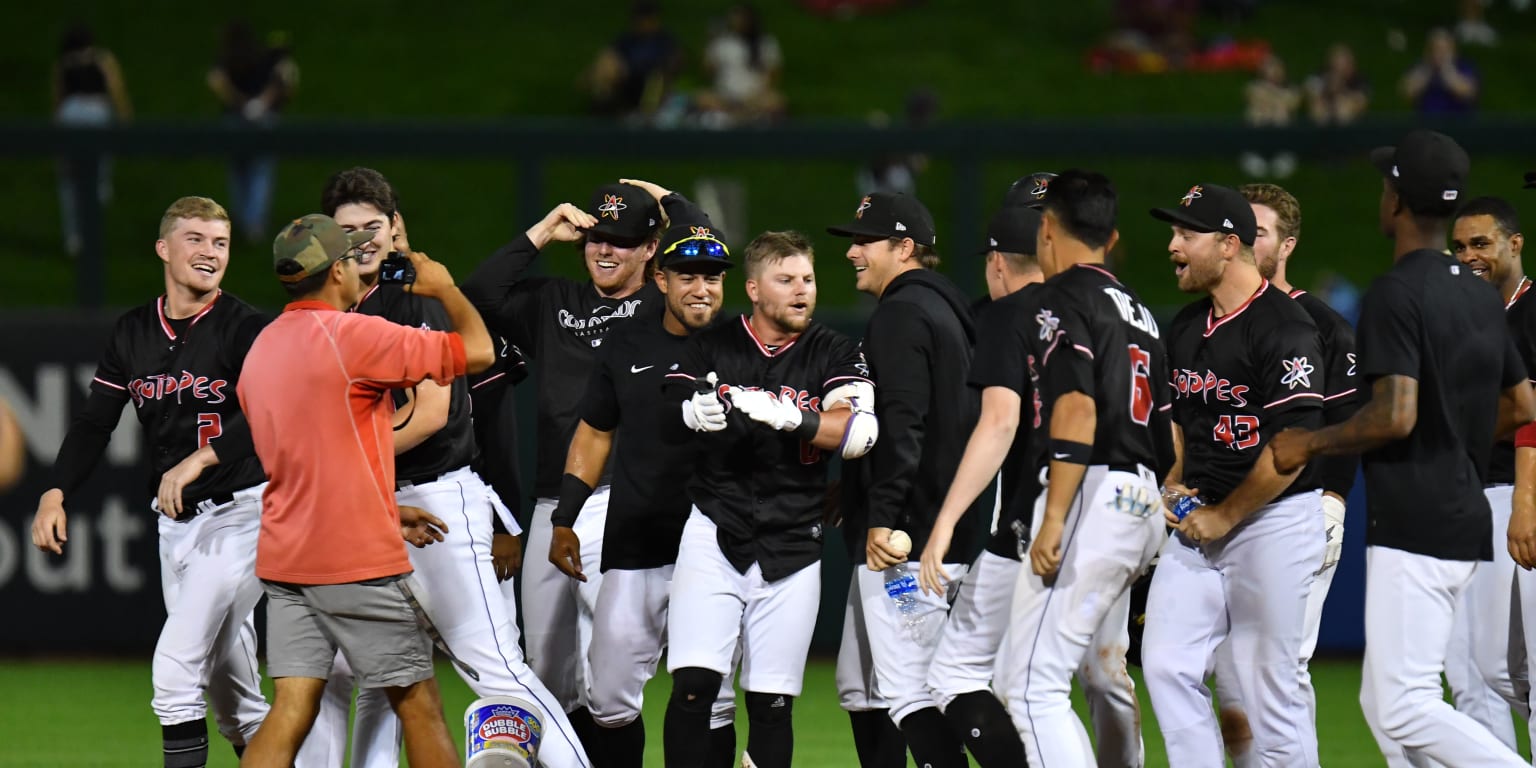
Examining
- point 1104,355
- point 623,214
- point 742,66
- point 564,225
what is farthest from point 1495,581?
point 742,66

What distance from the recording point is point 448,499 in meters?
6.31

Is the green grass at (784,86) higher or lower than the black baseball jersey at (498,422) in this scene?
higher

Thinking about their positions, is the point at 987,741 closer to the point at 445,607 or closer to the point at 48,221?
the point at 445,607

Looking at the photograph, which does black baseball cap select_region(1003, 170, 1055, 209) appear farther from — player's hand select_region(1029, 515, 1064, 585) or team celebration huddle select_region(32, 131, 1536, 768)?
player's hand select_region(1029, 515, 1064, 585)

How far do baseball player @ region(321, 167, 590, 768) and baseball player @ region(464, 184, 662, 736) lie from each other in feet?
1.07

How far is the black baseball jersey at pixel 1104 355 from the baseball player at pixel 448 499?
1.98 meters

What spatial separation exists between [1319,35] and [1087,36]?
2994 millimetres

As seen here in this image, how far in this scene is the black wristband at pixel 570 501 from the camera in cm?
636

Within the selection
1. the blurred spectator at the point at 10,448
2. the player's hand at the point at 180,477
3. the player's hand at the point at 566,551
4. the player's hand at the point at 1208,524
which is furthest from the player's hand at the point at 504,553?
the blurred spectator at the point at 10,448

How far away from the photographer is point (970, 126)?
36.4 feet

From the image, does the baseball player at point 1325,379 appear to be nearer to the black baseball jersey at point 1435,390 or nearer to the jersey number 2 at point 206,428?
the black baseball jersey at point 1435,390

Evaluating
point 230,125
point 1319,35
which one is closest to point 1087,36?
point 1319,35

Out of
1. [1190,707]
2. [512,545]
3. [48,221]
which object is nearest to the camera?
[1190,707]

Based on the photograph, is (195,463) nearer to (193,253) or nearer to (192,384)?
(192,384)
